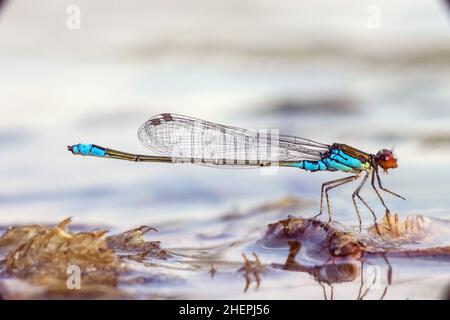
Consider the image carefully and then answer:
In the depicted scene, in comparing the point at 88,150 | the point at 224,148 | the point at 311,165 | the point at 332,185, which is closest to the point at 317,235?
the point at 332,185

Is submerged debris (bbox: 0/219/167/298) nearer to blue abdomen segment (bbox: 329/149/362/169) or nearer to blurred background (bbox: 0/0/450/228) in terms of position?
blurred background (bbox: 0/0/450/228)

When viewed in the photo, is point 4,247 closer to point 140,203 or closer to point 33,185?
point 33,185

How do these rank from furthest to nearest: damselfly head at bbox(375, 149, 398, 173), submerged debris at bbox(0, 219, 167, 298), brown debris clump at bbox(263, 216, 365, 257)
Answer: damselfly head at bbox(375, 149, 398, 173), brown debris clump at bbox(263, 216, 365, 257), submerged debris at bbox(0, 219, 167, 298)

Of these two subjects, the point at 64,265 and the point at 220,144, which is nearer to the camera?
the point at 64,265

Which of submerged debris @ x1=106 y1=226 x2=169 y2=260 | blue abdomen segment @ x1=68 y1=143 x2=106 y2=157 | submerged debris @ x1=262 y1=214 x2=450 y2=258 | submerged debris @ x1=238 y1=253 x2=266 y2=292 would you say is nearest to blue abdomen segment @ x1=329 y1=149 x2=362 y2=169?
submerged debris @ x1=262 y1=214 x2=450 y2=258

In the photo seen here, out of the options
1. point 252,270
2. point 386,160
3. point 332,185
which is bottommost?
point 252,270

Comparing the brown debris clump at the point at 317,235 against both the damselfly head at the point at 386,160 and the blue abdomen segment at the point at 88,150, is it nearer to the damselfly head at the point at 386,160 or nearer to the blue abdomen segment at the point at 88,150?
the damselfly head at the point at 386,160

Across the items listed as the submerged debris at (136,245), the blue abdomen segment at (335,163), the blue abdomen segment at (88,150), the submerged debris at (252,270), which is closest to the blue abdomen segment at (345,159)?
the blue abdomen segment at (335,163)

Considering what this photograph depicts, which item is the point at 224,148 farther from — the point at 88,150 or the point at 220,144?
the point at 88,150
